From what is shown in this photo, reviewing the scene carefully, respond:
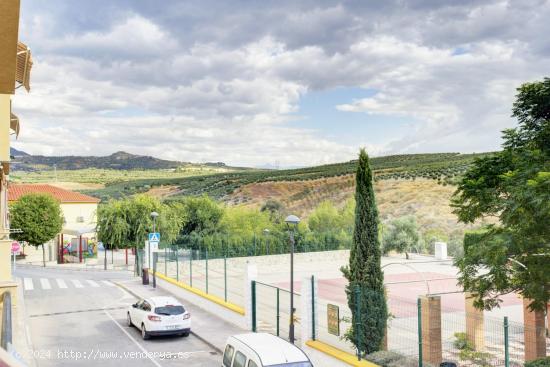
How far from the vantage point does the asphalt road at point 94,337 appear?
18312 mm

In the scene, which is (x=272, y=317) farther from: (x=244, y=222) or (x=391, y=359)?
(x=244, y=222)

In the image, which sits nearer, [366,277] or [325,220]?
[366,277]

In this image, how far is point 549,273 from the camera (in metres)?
14.2

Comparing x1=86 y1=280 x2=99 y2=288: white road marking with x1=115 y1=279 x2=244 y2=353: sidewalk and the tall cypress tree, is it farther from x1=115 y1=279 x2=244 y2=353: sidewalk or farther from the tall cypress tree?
the tall cypress tree

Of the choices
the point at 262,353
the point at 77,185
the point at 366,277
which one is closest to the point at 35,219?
the point at 366,277

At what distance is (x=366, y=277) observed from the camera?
52.7 ft

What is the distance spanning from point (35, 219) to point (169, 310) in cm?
3638

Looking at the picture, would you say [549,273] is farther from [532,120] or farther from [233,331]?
[233,331]

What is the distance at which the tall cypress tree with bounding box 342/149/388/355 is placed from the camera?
51.3 feet

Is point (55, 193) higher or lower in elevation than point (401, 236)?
higher

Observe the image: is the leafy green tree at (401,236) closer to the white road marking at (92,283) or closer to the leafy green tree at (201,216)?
the leafy green tree at (201,216)

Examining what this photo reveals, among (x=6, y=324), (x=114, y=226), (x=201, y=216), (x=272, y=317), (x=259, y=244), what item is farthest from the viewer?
(x=201, y=216)

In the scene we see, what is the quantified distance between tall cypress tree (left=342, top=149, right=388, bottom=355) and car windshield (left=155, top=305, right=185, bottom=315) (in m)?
7.32

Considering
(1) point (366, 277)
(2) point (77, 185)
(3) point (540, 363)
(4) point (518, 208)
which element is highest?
(2) point (77, 185)
